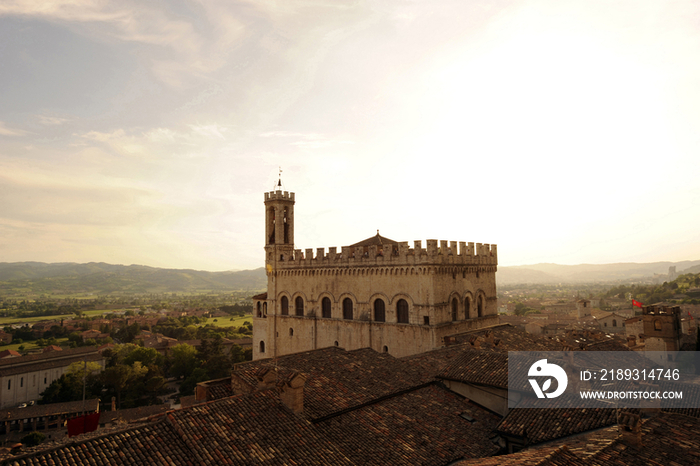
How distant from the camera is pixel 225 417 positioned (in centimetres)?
1157

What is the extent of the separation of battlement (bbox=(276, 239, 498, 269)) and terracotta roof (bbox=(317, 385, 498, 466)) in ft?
36.6

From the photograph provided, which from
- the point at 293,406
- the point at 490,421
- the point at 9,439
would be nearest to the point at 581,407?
the point at 490,421

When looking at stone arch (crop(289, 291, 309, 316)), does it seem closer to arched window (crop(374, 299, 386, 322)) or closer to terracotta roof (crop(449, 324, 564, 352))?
arched window (crop(374, 299, 386, 322))

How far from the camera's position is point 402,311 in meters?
27.0

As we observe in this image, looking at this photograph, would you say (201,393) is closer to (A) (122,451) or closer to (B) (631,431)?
(A) (122,451)

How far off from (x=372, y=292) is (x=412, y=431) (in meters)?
15.1

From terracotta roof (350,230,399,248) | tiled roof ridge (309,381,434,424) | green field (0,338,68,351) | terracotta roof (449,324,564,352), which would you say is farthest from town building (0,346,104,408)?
tiled roof ridge (309,381,434,424)

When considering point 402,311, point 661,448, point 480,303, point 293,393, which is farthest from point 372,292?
point 661,448

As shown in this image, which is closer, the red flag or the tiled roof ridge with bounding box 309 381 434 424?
the tiled roof ridge with bounding box 309 381 434 424

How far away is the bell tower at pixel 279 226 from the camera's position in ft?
114

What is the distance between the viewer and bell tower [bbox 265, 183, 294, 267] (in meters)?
34.8

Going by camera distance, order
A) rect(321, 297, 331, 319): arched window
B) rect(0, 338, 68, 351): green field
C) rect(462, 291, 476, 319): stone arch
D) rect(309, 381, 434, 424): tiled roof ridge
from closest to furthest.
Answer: rect(309, 381, 434, 424): tiled roof ridge, rect(462, 291, 476, 319): stone arch, rect(321, 297, 331, 319): arched window, rect(0, 338, 68, 351): green field

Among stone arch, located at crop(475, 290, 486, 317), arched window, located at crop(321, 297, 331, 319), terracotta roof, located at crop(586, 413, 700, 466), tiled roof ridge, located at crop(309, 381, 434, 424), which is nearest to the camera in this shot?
terracotta roof, located at crop(586, 413, 700, 466)

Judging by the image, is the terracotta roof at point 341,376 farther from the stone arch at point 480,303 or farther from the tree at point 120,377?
the tree at point 120,377
